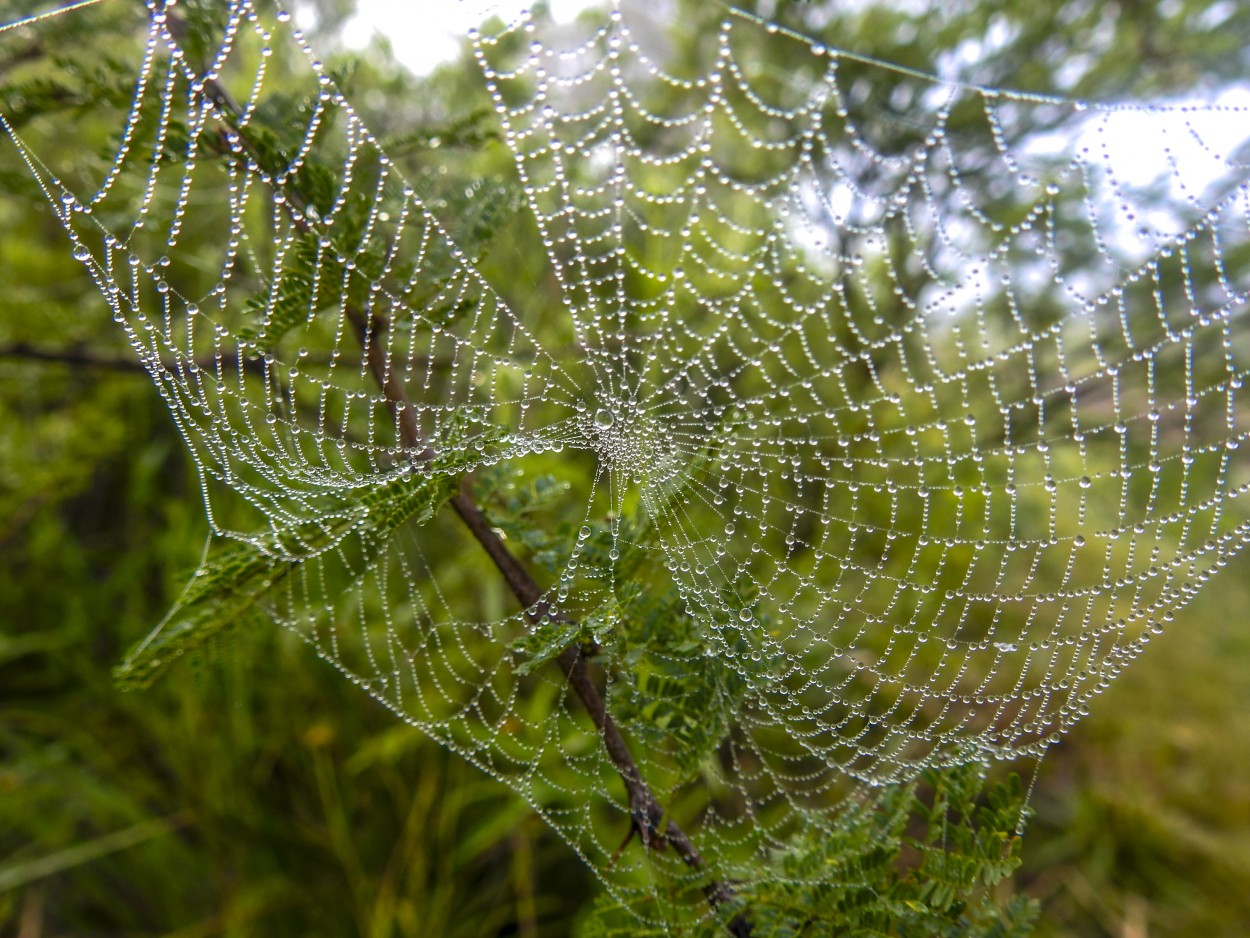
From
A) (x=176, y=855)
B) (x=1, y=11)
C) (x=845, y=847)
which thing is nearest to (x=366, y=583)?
(x=176, y=855)

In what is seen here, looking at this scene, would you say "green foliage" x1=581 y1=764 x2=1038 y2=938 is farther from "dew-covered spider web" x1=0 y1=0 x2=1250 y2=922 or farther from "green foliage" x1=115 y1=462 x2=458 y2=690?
"green foliage" x1=115 y1=462 x2=458 y2=690

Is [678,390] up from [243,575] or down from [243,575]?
up

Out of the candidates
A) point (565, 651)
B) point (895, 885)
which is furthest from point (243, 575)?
point (895, 885)

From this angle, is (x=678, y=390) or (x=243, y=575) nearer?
(x=243, y=575)

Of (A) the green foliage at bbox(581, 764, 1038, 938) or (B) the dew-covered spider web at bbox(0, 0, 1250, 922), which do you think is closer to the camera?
(A) the green foliage at bbox(581, 764, 1038, 938)

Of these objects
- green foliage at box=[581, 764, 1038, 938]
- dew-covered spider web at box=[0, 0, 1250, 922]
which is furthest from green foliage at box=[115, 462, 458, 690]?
green foliage at box=[581, 764, 1038, 938]

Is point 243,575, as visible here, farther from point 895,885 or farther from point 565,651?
point 895,885

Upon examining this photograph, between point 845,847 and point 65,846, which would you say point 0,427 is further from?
point 845,847
